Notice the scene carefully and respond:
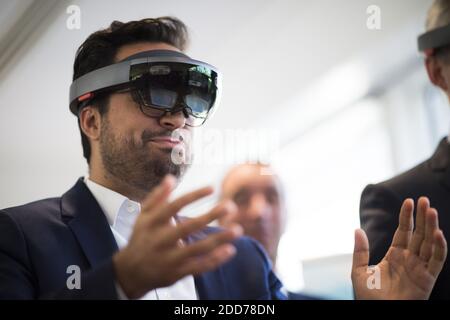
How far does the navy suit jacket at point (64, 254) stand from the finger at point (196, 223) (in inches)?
6.5

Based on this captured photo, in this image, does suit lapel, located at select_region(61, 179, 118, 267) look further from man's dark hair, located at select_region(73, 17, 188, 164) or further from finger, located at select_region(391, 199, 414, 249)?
finger, located at select_region(391, 199, 414, 249)

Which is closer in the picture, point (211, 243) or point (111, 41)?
point (211, 243)

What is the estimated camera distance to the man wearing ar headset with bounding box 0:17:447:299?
97 centimetres

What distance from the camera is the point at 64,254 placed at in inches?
38.1

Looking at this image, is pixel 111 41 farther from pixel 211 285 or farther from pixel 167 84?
pixel 211 285

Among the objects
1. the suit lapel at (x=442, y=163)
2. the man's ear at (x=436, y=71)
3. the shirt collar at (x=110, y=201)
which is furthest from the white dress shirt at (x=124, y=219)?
the man's ear at (x=436, y=71)

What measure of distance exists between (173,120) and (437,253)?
51 centimetres

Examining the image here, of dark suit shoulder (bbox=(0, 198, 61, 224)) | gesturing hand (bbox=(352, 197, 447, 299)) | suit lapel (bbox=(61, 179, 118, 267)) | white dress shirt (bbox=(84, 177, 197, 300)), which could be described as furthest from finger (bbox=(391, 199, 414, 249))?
dark suit shoulder (bbox=(0, 198, 61, 224))

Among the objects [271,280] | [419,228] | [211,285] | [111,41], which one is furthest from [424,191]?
[111,41]

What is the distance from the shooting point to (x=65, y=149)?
112 cm

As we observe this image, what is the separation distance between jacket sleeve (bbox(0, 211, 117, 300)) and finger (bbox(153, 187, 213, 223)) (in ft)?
0.38

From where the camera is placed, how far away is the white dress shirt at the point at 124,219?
3.41 feet
